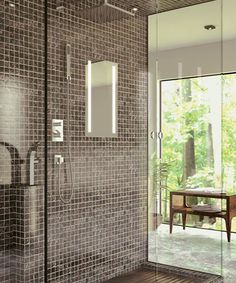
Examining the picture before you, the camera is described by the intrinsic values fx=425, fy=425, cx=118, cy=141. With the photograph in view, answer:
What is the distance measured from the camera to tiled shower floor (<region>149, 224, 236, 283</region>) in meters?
3.30

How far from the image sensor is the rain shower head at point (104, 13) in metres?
2.74

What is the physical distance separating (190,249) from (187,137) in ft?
3.01

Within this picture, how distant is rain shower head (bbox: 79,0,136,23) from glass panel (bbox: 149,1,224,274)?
14.7 inches

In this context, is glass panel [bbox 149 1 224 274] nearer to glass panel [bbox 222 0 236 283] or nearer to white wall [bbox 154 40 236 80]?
white wall [bbox 154 40 236 80]

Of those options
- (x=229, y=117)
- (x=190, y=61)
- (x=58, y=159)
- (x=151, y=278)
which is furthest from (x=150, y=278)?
(x=229, y=117)

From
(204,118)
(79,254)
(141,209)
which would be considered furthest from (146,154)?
(79,254)

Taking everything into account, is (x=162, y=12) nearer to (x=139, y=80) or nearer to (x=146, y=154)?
(x=139, y=80)

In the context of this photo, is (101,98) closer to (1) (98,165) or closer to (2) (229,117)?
(1) (98,165)

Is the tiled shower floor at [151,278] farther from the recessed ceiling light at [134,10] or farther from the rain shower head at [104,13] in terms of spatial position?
the recessed ceiling light at [134,10]

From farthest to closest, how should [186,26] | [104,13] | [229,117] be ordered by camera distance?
[229,117] < [186,26] < [104,13]

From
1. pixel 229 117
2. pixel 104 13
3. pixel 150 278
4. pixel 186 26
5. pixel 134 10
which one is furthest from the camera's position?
pixel 229 117

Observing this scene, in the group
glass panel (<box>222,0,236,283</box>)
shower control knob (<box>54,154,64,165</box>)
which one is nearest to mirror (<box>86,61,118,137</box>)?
shower control knob (<box>54,154,64,165</box>)

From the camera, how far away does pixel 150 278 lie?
3182 millimetres

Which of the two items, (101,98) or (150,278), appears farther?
(150,278)
